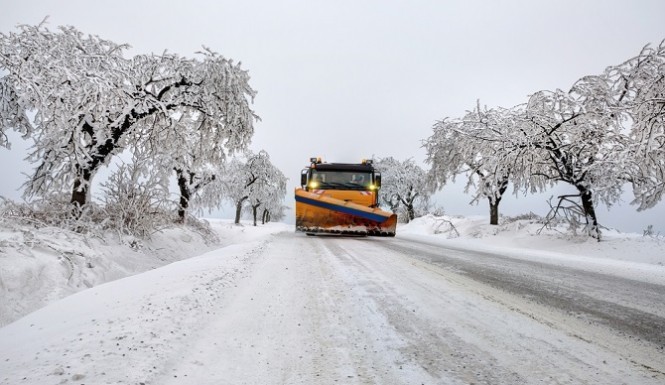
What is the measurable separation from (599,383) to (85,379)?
2409 millimetres

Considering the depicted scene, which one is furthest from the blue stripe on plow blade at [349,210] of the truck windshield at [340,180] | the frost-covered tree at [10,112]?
the frost-covered tree at [10,112]

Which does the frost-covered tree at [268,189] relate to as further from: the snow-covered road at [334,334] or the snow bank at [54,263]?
the snow-covered road at [334,334]

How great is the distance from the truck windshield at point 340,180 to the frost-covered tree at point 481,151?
3919 mm

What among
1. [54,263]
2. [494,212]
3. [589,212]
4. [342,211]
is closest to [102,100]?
[54,263]

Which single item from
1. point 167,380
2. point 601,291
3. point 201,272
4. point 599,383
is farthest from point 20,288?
point 601,291

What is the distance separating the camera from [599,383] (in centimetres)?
170

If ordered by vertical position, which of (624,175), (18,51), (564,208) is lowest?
(564,208)

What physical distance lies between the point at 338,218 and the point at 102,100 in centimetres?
831

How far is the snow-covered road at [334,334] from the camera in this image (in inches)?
68.9

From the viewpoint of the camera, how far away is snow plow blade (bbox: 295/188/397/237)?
13.0 metres

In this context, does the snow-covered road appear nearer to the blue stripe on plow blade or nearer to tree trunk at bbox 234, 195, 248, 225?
the blue stripe on plow blade

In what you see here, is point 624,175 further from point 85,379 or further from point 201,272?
point 85,379

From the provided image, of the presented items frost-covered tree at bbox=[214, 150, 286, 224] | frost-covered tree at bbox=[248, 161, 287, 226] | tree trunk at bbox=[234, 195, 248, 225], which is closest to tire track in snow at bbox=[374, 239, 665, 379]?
frost-covered tree at bbox=[214, 150, 286, 224]

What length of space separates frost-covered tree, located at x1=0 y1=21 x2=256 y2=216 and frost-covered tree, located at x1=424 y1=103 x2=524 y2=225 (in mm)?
7987
